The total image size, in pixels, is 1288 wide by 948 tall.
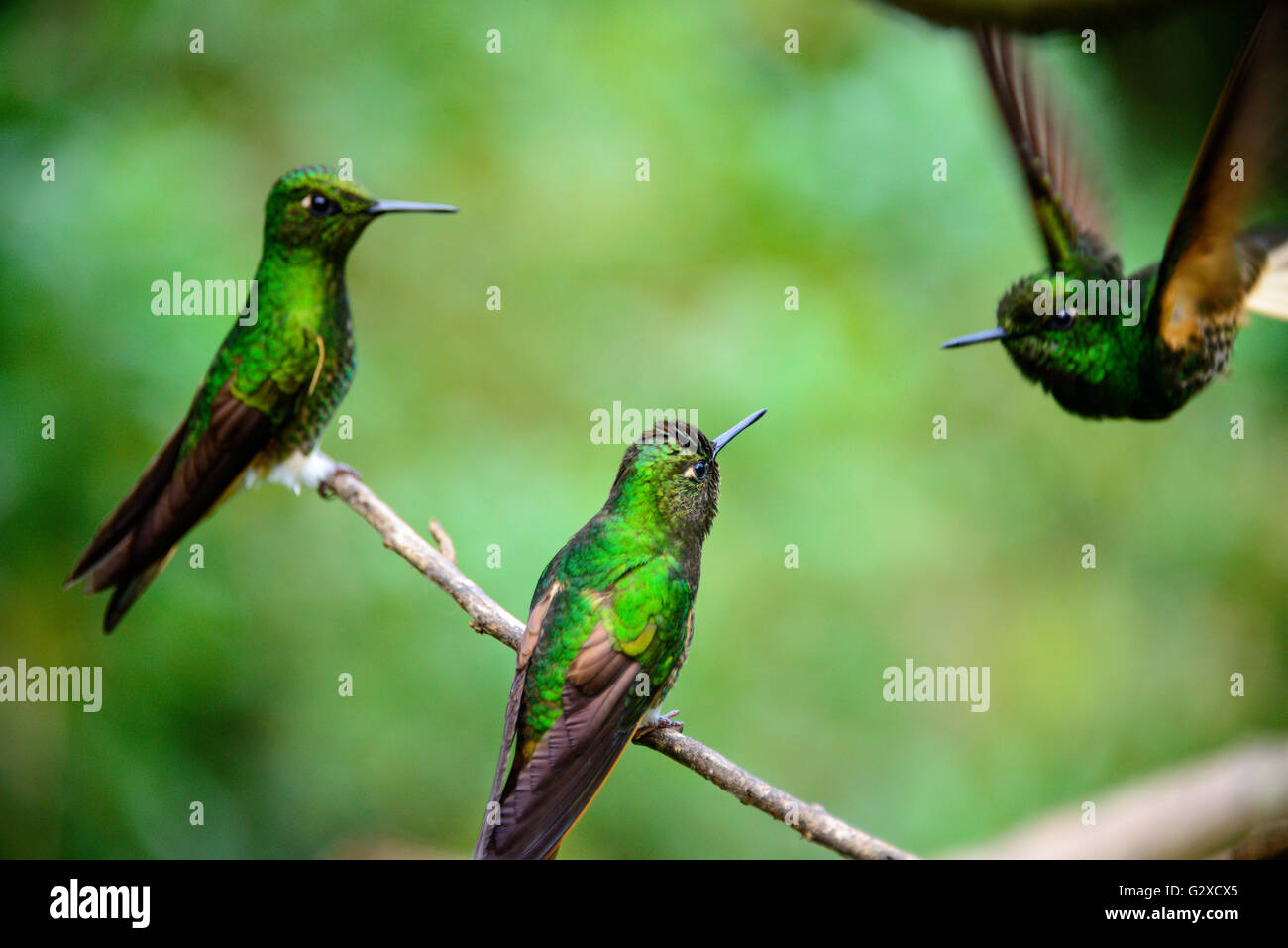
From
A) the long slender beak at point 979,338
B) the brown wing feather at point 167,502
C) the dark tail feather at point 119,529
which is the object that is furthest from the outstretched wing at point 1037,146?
the dark tail feather at point 119,529

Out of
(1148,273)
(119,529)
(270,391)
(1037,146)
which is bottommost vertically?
(119,529)

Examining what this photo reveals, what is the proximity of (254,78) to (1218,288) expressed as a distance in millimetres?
3698

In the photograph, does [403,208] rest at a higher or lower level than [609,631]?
higher

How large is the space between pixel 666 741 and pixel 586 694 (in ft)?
0.64

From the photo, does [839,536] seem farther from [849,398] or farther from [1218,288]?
[1218,288]

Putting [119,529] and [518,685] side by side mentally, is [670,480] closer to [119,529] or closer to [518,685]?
[518,685]

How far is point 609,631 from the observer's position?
1.83m

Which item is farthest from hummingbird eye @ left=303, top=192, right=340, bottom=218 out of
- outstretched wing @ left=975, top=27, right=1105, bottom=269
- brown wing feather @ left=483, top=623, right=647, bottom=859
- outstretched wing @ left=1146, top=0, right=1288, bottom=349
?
outstretched wing @ left=1146, top=0, right=1288, bottom=349

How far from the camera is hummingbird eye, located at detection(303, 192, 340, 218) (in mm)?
2328

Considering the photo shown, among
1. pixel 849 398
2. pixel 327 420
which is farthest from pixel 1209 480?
pixel 327 420

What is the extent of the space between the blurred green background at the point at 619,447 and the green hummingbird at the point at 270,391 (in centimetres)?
87

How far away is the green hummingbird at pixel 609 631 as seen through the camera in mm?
1677

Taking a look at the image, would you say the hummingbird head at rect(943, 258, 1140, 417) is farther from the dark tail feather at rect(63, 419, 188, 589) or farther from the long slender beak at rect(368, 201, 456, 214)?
the dark tail feather at rect(63, 419, 188, 589)

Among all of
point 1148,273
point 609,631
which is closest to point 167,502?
point 609,631
